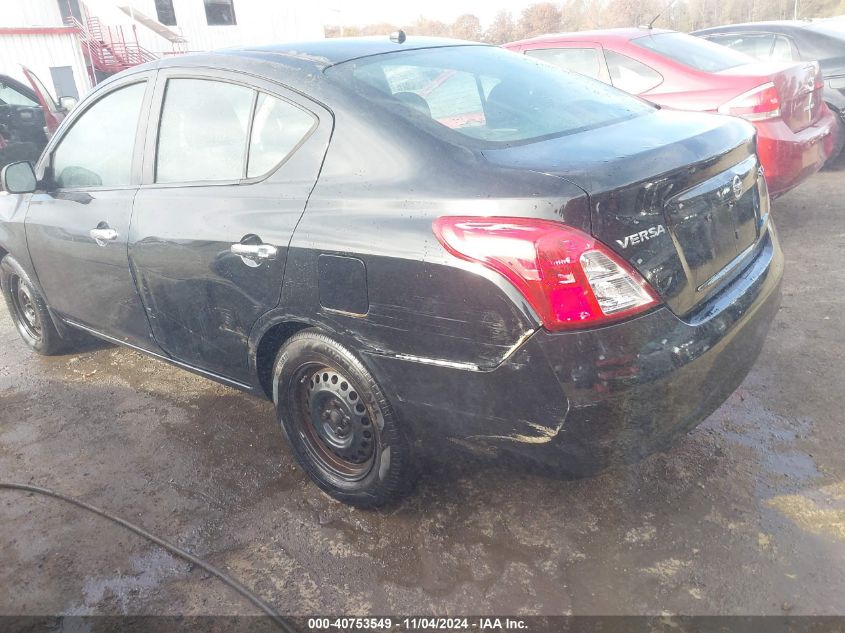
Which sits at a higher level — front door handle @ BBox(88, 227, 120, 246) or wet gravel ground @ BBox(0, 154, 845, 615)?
front door handle @ BBox(88, 227, 120, 246)

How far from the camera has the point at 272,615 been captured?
2.08 m

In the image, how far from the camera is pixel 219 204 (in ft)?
8.50

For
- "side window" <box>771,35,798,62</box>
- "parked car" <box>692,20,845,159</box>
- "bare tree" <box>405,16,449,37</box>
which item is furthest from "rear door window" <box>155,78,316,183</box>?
"bare tree" <box>405,16,449,37</box>

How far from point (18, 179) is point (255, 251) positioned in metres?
1.80

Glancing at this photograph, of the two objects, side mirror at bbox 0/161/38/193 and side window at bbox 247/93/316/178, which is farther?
side mirror at bbox 0/161/38/193

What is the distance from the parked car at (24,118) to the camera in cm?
1005

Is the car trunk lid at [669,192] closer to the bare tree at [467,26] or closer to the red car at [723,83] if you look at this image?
the red car at [723,83]

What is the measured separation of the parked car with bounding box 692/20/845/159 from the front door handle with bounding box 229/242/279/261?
661cm

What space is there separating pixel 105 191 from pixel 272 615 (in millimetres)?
2119

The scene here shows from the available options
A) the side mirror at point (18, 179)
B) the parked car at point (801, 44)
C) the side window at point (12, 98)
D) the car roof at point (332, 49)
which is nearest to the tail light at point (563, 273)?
the car roof at point (332, 49)

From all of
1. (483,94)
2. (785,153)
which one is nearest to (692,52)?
(785,153)

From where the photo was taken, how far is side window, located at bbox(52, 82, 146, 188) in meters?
3.08

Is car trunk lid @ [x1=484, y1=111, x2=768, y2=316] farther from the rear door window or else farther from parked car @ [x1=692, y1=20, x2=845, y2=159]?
parked car @ [x1=692, y1=20, x2=845, y2=159]

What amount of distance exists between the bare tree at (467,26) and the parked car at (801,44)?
24.2 metres
